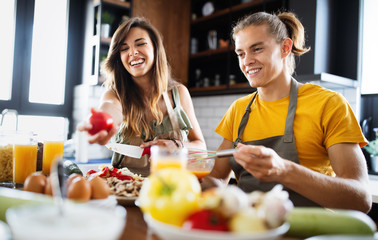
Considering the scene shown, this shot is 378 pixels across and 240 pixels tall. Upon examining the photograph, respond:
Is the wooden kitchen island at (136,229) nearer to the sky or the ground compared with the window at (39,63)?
nearer to the ground

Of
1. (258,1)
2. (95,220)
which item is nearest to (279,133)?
(95,220)

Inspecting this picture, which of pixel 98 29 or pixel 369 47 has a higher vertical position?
pixel 98 29

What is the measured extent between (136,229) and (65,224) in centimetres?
30

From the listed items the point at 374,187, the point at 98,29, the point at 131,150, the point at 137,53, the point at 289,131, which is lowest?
the point at 374,187

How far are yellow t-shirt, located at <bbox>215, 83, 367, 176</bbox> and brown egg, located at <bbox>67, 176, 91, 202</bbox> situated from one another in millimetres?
1036

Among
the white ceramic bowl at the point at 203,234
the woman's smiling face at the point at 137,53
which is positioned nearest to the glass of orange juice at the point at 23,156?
the woman's smiling face at the point at 137,53

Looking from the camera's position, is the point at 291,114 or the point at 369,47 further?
the point at 369,47

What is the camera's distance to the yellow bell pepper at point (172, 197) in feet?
2.29

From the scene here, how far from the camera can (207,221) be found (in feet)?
2.21

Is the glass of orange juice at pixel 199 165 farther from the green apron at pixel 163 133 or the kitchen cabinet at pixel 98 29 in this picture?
the kitchen cabinet at pixel 98 29

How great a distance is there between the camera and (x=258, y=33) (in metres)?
1.71

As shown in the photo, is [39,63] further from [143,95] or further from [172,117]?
[172,117]

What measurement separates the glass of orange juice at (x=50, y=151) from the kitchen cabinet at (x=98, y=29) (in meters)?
1.94

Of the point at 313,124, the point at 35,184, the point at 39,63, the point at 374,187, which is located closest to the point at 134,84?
the point at 313,124
